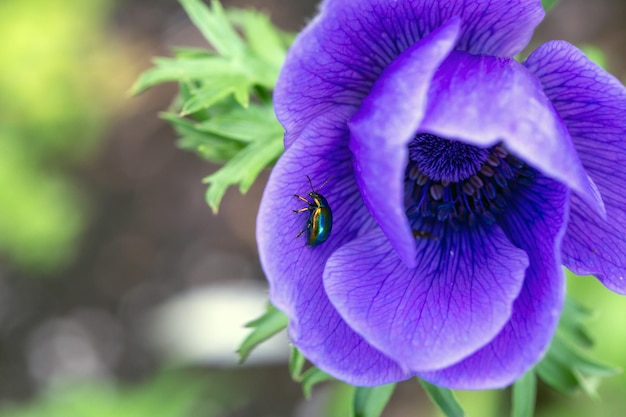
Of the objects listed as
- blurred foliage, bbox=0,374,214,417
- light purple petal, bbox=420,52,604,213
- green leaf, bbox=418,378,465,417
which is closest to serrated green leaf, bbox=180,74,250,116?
light purple petal, bbox=420,52,604,213

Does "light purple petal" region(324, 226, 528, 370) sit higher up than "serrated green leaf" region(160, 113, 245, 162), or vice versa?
"serrated green leaf" region(160, 113, 245, 162)

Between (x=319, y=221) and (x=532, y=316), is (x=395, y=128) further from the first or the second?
(x=532, y=316)

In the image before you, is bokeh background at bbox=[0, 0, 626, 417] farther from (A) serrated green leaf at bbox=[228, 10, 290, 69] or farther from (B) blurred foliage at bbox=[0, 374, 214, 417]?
(A) serrated green leaf at bbox=[228, 10, 290, 69]

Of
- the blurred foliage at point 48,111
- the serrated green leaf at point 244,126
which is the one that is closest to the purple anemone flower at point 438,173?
the serrated green leaf at point 244,126

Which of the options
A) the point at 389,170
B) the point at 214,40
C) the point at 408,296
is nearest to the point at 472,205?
the point at 408,296

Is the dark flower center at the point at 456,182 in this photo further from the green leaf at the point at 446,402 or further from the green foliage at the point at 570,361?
the green foliage at the point at 570,361

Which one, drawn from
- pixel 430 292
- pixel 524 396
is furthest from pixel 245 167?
pixel 524 396

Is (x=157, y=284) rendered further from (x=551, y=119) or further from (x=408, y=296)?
(x=551, y=119)

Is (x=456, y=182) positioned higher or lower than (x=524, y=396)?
higher
